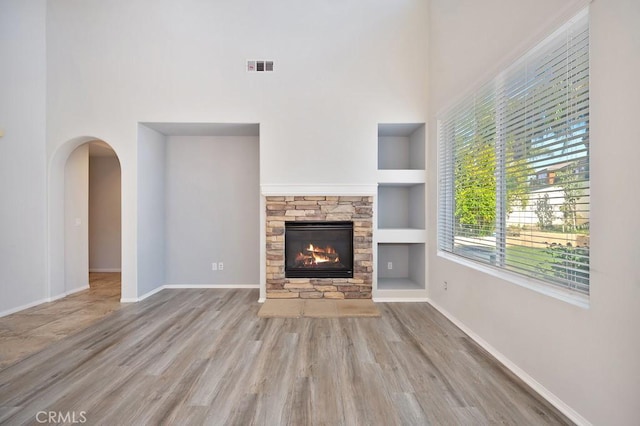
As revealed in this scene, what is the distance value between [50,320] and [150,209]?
5.53 ft

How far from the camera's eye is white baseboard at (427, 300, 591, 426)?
1694mm

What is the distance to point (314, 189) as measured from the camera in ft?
13.0

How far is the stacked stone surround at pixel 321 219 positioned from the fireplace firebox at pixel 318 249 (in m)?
0.07

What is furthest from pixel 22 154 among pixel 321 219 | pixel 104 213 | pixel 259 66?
pixel 321 219

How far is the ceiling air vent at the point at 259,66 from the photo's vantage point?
4012 millimetres

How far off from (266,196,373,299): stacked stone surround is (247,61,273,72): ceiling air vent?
1728 millimetres

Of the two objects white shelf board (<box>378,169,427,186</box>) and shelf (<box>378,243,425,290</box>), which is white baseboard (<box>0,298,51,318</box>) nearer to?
shelf (<box>378,243,425,290</box>)

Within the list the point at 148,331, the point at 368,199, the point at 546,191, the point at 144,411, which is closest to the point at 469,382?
the point at 546,191

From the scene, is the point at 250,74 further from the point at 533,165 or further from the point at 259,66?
the point at 533,165

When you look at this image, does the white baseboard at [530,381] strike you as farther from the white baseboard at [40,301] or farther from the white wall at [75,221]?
the white wall at [75,221]

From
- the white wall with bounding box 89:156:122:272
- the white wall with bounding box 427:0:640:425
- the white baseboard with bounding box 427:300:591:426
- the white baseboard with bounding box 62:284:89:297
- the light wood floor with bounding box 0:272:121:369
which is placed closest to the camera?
the white wall with bounding box 427:0:640:425

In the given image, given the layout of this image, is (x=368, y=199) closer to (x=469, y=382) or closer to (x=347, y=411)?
(x=469, y=382)

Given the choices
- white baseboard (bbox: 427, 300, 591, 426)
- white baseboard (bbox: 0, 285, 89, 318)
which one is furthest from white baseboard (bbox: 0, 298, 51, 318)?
white baseboard (bbox: 427, 300, 591, 426)

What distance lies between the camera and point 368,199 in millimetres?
4012
